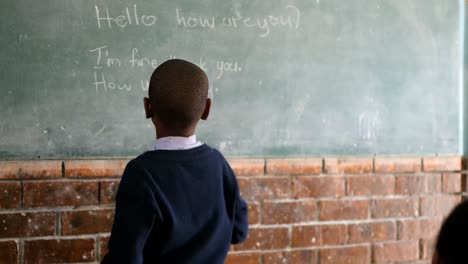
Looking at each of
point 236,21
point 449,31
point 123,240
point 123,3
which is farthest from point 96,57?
point 449,31

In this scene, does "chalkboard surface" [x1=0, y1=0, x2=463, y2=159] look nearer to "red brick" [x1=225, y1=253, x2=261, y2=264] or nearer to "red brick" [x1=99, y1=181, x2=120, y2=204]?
"red brick" [x1=99, y1=181, x2=120, y2=204]

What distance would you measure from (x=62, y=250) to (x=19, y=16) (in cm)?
83

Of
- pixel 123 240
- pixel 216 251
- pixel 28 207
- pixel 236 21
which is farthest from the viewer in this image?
pixel 236 21

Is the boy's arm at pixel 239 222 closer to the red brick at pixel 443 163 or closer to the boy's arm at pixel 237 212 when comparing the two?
the boy's arm at pixel 237 212

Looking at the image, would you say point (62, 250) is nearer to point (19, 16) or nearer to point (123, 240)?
point (123, 240)

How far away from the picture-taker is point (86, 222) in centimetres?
203

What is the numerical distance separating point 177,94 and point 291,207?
97 centimetres

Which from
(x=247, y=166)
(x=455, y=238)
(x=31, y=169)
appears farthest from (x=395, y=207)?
(x=455, y=238)

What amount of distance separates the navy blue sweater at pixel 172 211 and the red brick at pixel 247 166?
1.91 ft

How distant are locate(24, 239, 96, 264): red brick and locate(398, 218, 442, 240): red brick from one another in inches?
51.3

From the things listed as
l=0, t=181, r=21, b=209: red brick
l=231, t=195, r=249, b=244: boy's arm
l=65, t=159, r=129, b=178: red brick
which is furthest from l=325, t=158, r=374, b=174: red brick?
l=0, t=181, r=21, b=209: red brick

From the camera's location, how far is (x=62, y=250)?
2000 millimetres

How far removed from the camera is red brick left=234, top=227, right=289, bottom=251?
2231mm

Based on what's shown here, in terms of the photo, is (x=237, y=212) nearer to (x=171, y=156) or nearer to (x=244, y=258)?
(x=171, y=156)
